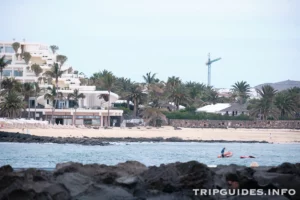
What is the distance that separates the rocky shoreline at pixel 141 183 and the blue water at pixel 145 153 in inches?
852

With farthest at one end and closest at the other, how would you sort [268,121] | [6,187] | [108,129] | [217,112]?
[217,112] < [268,121] < [108,129] < [6,187]

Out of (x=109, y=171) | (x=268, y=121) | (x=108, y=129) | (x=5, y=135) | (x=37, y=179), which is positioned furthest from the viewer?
(x=268, y=121)

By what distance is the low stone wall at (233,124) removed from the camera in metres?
80.1

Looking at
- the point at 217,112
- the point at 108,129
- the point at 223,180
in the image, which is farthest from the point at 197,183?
the point at 217,112

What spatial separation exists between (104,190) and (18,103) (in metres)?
58.9

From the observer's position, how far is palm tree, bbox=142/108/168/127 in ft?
247

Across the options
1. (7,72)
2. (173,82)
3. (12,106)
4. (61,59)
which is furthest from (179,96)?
(12,106)

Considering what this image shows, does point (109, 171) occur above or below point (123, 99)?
below

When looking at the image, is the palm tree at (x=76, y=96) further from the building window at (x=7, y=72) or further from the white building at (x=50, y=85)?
the building window at (x=7, y=72)

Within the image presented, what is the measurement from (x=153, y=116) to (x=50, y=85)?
17790mm

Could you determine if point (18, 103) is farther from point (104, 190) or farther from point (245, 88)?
point (104, 190)

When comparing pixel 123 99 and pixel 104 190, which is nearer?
pixel 104 190

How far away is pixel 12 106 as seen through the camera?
7088 centimetres

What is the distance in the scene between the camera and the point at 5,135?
58750 mm
